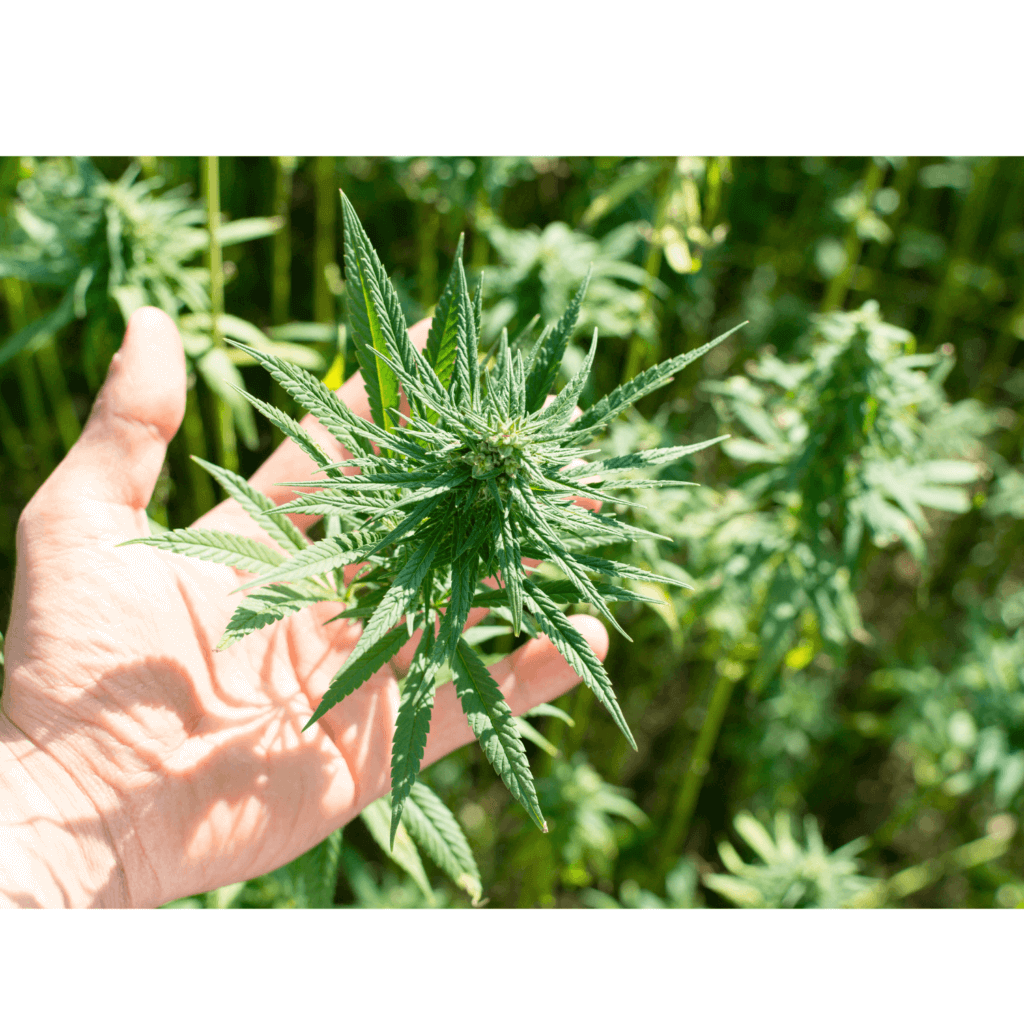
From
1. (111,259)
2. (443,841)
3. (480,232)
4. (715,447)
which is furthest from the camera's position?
(715,447)

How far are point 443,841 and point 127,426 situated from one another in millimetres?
1220

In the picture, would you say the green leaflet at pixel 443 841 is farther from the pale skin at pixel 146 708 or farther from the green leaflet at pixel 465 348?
the green leaflet at pixel 465 348

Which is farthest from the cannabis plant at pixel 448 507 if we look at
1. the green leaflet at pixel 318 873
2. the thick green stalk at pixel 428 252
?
the thick green stalk at pixel 428 252

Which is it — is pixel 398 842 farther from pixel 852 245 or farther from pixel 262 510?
pixel 852 245

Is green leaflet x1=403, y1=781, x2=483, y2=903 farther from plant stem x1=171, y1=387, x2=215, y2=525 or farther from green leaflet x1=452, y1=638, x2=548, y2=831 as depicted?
plant stem x1=171, y1=387, x2=215, y2=525

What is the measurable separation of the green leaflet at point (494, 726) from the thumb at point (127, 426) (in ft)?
3.07

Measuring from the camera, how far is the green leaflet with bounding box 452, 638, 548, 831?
4.78 ft

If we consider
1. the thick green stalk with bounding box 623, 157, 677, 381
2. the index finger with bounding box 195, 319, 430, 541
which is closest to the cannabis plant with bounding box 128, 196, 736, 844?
the index finger with bounding box 195, 319, 430, 541

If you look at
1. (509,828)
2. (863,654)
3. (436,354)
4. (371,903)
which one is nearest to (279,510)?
(436,354)

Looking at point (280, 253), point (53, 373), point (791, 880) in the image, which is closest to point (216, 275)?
point (280, 253)

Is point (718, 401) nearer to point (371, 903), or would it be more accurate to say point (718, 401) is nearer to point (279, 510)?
point (279, 510)

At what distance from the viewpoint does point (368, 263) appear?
4.99 ft

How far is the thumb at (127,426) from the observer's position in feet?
6.35

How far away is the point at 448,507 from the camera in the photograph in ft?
4.91
